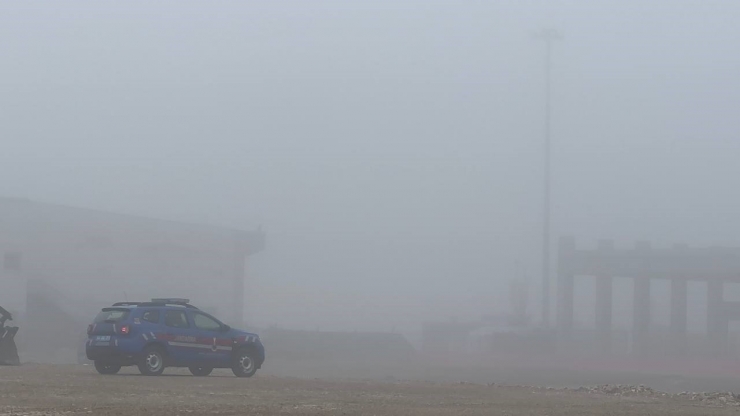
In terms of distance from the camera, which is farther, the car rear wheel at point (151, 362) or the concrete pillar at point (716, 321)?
the concrete pillar at point (716, 321)

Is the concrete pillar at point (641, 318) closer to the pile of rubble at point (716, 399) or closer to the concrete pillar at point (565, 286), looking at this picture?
the concrete pillar at point (565, 286)

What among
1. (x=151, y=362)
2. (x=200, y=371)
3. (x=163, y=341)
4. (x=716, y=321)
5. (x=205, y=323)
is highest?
(x=716, y=321)

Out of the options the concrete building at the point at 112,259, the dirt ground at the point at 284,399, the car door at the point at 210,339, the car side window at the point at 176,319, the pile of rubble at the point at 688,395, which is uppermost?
the concrete building at the point at 112,259

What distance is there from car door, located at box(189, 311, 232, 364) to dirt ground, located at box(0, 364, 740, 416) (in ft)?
3.03

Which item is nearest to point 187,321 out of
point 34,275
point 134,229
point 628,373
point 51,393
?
point 51,393

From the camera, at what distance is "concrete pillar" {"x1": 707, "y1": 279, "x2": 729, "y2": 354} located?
49.9 m

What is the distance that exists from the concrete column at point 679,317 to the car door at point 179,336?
101ft

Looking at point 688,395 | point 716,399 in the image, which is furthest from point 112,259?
point 716,399

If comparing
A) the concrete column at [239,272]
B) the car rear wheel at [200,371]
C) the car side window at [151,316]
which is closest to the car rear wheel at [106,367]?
the car side window at [151,316]

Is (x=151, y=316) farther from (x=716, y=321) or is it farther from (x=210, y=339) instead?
(x=716, y=321)

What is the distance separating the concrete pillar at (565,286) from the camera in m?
53.2

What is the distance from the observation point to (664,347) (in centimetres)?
5322

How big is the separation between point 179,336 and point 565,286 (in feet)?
106

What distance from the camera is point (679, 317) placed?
54188mm
